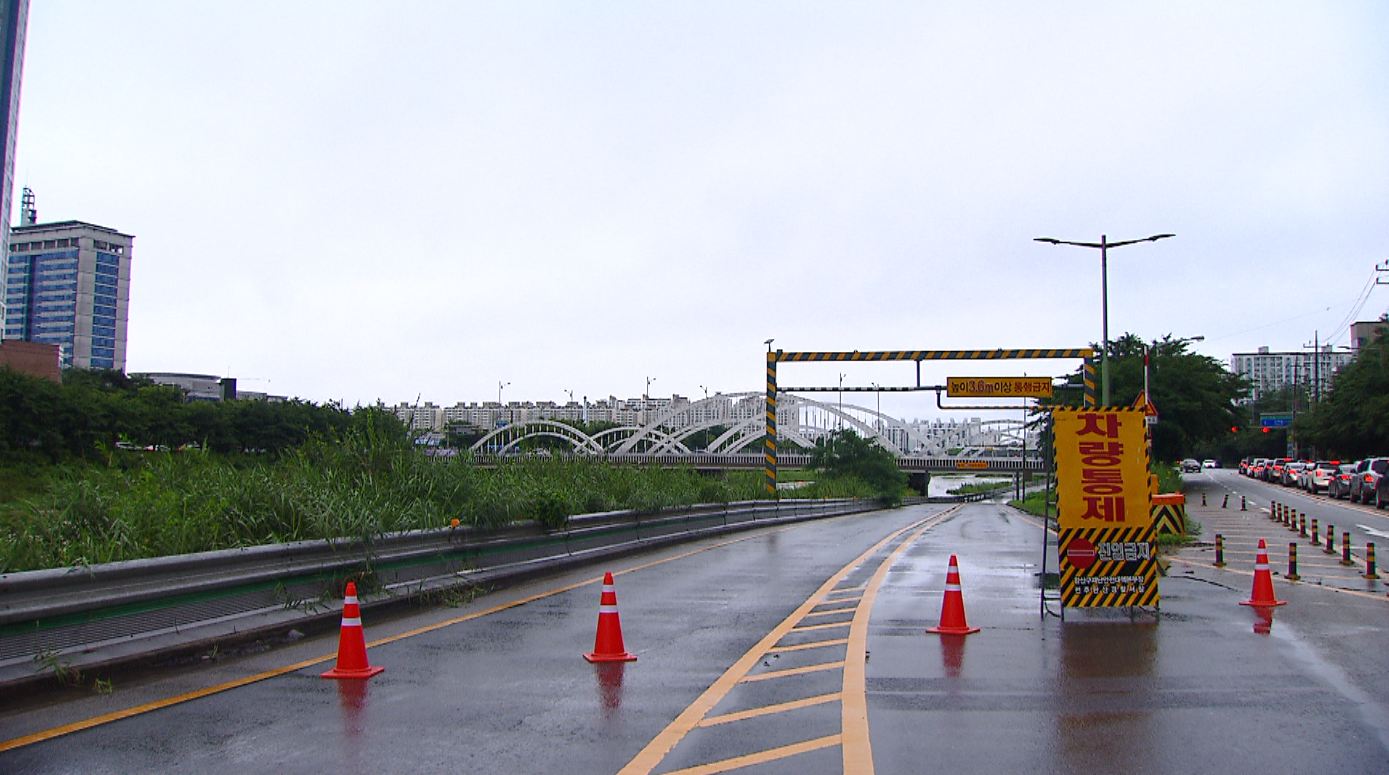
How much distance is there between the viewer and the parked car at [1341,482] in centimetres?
4544

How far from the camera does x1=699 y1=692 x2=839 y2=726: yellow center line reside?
6.95 metres

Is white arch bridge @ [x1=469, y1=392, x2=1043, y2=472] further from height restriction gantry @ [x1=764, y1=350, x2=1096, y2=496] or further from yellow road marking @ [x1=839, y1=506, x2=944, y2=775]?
yellow road marking @ [x1=839, y1=506, x2=944, y2=775]

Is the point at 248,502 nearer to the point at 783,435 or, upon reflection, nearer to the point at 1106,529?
the point at 1106,529

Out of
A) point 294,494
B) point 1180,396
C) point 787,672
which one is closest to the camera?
point 787,672

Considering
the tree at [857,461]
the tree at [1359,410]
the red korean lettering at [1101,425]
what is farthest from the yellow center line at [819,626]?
the tree at [1359,410]

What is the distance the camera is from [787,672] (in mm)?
8477

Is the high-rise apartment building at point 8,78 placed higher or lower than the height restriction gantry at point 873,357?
higher

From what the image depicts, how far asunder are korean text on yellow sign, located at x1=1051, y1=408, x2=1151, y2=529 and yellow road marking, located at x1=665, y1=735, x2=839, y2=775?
20.5 feet

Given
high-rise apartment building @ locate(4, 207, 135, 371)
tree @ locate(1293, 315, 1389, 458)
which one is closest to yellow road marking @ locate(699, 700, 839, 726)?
tree @ locate(1293, 315, 1389, 458)

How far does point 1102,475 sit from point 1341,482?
41755 millimetres

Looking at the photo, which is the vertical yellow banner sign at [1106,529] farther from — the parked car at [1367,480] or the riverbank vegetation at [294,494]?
the parked car at [1367,480]

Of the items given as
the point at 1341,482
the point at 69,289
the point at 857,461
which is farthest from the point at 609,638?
the point at 69,289

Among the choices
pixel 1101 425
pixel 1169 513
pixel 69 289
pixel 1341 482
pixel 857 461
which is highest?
pixel 69 289

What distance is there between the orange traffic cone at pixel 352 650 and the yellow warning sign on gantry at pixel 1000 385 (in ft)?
93.4
